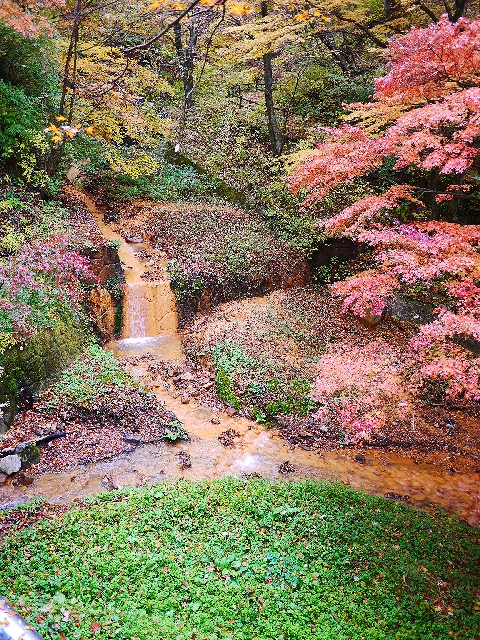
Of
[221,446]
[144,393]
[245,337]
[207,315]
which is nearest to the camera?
[221,446]

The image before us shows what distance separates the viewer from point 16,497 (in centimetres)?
652

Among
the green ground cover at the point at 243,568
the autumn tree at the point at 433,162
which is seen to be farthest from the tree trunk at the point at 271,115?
the green ground cover at the point at 243,568

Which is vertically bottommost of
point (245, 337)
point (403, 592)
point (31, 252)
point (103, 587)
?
point (403, 592)

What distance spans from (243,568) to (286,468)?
8.26ft

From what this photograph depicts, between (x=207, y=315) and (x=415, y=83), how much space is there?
7.78 m

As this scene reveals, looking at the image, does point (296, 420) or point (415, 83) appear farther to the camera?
point (296, 420)

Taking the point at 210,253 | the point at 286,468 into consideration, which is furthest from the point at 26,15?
the point at 286,468

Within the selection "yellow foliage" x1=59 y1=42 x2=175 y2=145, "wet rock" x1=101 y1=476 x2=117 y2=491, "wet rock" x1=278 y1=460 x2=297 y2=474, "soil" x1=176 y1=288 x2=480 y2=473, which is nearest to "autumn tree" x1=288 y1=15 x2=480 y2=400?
"soil" x1=176 y1=288 x2=480 y2=473

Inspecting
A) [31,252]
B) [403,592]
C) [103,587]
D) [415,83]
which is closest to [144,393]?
[31,252]

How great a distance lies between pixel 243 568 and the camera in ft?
18.3

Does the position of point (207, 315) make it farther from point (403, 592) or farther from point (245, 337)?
point (403, 592)

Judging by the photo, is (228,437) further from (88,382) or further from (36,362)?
(36,362)

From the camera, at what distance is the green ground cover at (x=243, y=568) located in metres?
4.85

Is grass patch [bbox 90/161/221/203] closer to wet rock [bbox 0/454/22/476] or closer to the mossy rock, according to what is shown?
the mossy rock
